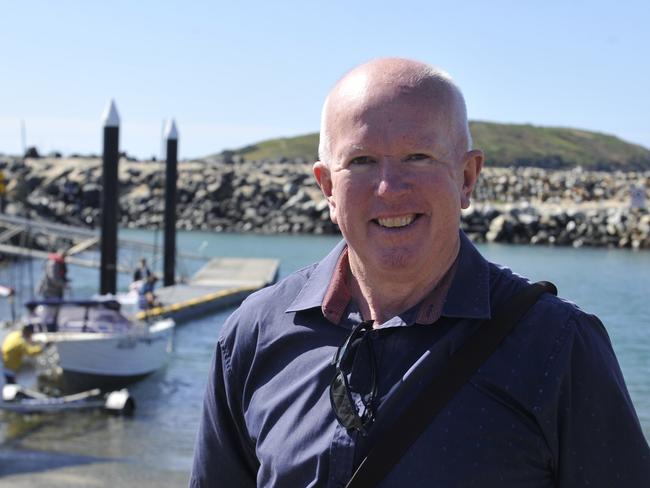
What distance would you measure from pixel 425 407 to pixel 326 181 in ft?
2.03

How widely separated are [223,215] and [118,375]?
6002cm

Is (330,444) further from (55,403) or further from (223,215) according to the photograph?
(223,215)

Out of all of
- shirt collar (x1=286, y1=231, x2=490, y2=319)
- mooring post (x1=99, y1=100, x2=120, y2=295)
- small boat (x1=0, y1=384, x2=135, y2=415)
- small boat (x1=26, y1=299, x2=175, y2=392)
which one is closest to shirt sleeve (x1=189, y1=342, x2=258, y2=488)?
shirt collar (x1=286, y1=231, x2=490, y2=319)

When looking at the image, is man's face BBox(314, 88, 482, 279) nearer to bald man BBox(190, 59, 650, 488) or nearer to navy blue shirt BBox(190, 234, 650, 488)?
bald man BBox(190, 59, 650, 488)

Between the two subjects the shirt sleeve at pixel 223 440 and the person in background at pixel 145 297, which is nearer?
the shirt sleeve at pixel 223 440

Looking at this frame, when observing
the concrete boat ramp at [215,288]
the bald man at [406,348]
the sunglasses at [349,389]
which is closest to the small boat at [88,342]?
the concrete boat ramp at [215,288]

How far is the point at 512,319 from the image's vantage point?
78.6 inches

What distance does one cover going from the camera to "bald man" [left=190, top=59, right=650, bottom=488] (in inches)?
75.1

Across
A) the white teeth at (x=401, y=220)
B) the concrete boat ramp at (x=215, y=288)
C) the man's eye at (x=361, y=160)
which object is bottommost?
the concrete boat ramp at (x=215, y=288)

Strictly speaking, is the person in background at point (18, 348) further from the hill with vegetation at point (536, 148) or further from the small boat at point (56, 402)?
the hill with vegetation at point (536, 148)

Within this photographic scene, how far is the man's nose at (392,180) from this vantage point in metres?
2.09

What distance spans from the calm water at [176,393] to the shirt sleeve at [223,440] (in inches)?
335

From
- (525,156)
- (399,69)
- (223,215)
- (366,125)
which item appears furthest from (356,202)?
(525,156)

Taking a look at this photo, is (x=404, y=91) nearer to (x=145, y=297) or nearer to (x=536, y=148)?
(x=145, y=297)
